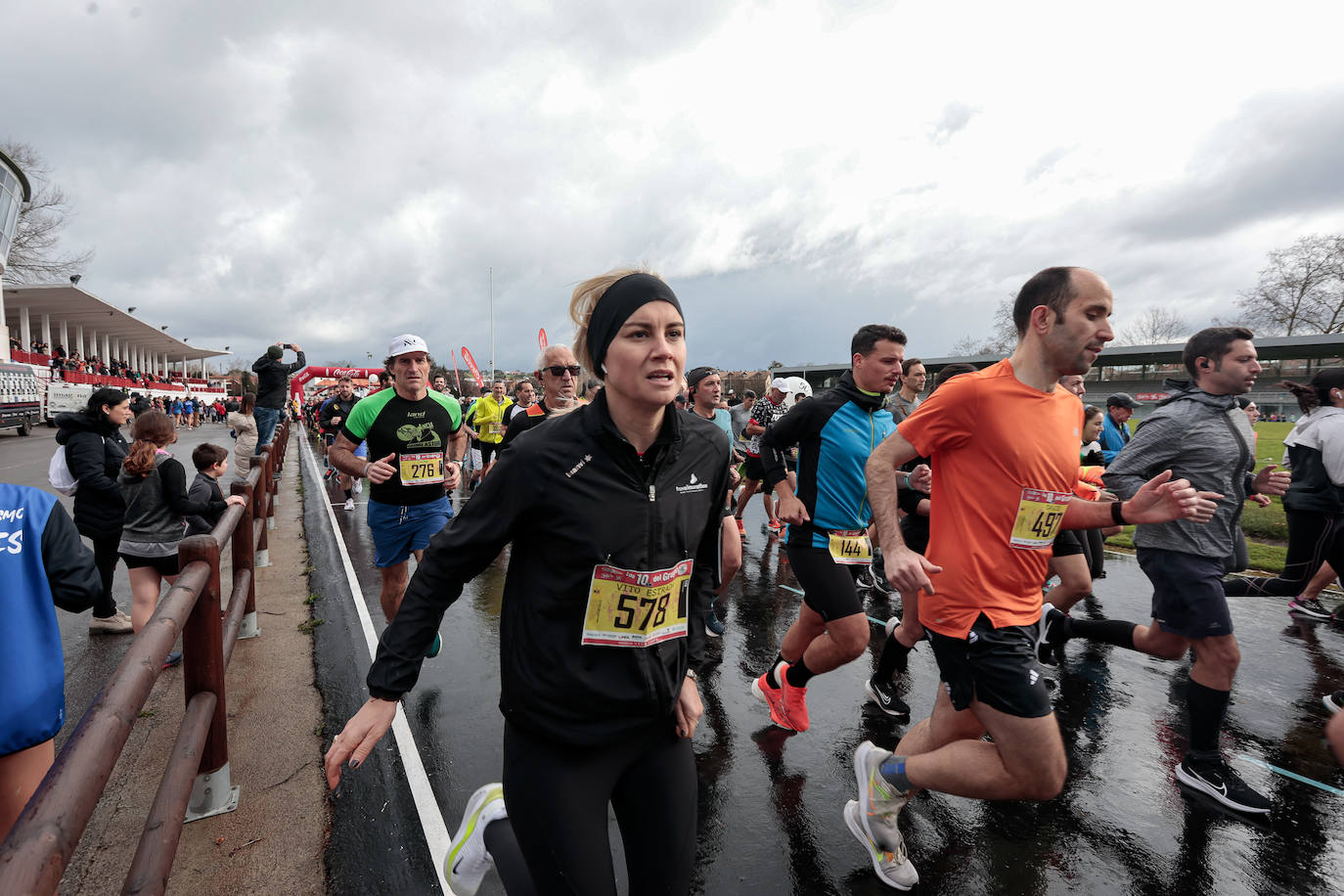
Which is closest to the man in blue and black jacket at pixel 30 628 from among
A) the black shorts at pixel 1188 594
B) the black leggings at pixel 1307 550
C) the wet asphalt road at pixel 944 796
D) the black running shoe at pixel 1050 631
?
the wet asphalt road at pixel 944 796

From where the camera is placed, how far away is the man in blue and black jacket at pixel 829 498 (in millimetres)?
3619

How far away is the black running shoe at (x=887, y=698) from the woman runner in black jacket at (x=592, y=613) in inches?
101

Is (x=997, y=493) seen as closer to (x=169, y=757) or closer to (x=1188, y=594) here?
(x=1188, y=594)

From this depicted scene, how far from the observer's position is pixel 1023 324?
106 inches

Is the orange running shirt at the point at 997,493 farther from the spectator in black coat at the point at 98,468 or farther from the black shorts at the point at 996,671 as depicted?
the spectator in black coat at the point at 98,468

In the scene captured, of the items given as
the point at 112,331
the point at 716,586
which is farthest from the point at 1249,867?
the point at 112,331

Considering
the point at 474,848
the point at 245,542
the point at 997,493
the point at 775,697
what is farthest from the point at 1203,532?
the point at 245,542

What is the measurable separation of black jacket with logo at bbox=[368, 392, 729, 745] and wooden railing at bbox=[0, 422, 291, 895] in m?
0.54

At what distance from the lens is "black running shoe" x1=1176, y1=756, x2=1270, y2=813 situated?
3044 millimetres

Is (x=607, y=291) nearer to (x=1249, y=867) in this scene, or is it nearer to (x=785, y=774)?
(x=785, y=774)

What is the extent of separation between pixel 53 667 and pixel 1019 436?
11.4 feet

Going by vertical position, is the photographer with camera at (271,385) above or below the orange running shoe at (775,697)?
above

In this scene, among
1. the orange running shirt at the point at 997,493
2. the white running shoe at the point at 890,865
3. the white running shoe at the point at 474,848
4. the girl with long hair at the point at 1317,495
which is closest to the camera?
the white running shoe at the point at 474,848

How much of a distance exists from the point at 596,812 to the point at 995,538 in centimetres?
175
